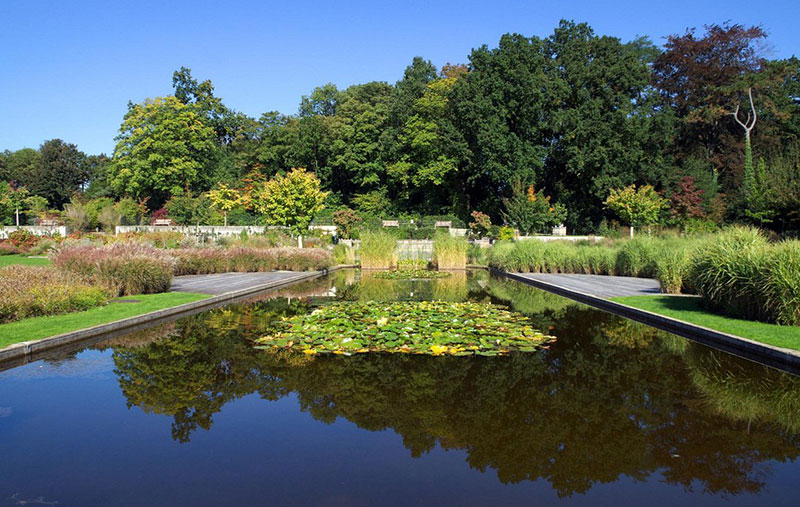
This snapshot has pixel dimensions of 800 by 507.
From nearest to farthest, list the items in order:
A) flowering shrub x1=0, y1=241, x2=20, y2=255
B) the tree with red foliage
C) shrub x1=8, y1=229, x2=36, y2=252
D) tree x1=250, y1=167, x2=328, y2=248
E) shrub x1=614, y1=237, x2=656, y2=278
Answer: shrub x1=614, y1=237, x2=656, y2=278 < tree x1=250, y1=167, x2=328, y2=248 < flowering shrub x1=0, y1=241, x2=20, y2=255 < shrub x1=8, y1=229, x2=36, y2=252 < the tree with red foliage

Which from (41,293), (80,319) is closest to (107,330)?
(80,319)

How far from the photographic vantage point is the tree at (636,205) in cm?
3297

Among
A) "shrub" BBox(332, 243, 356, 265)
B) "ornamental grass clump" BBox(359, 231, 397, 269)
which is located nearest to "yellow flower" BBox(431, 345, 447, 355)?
"ornamental grass clump" BBox(359, 231, 397, 269)

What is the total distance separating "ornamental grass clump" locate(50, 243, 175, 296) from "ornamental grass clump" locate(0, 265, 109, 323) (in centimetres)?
59

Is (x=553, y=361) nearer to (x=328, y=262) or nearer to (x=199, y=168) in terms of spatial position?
(x=328, y=262)

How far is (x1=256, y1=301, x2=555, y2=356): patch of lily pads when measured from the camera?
24.8ft

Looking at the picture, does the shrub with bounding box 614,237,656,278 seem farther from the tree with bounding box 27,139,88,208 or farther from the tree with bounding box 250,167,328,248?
the tree with bounding box 27,139,88,208

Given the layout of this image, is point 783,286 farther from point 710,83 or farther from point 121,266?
point 710,83

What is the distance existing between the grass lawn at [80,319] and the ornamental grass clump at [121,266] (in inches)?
25.4

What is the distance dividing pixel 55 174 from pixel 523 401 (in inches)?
2659

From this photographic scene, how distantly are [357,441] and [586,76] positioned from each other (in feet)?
124

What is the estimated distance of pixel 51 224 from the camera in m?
41.2

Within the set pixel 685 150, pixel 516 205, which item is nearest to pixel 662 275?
pixel 516 205

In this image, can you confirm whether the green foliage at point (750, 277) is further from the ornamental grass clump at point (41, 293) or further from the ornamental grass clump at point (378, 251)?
the ornamental grass clump at point (378, 251)
